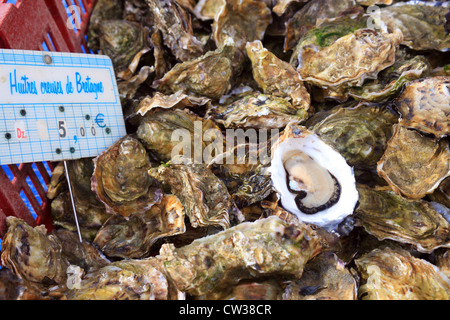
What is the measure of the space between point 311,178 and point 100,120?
38.9 inches

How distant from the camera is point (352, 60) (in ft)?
5.48

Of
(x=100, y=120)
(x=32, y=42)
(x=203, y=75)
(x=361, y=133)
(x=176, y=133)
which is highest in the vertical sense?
(x=32, y=42)

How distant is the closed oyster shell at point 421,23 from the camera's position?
6.04ft

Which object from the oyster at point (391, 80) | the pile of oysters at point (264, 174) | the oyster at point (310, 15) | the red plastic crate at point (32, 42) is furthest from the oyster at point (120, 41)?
the oyster at point (391, 80)

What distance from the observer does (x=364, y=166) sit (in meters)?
1.71

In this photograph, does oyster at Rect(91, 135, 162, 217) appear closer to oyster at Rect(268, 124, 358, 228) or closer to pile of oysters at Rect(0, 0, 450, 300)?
pile of oysters at Rect(0, 0, 450, 300)

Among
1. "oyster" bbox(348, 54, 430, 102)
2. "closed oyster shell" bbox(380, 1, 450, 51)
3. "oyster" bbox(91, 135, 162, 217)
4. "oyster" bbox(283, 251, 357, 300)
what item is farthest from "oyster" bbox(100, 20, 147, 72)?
"oyster" bbox(283, 251, 357, 300)

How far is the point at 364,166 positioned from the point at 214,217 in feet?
2.48

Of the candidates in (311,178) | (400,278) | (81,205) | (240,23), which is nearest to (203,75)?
(240,23)

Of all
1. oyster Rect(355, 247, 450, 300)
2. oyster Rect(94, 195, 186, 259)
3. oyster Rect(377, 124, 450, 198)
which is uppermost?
oyster Rect(377, 124, 450, 198)

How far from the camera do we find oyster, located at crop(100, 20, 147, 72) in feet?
6.77

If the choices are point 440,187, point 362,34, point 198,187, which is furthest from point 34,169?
point 440,187

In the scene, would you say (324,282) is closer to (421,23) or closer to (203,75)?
(203,75)

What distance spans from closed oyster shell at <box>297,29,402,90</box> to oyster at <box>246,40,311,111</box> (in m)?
0.06
